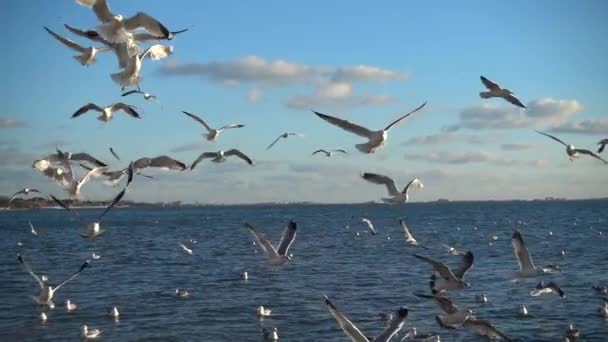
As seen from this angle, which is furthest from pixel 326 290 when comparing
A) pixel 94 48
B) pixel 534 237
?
pixel 534 237

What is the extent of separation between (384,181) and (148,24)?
6.74 m

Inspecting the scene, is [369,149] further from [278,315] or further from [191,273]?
[191,273]

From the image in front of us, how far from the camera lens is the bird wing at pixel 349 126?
Answer: 45.5ft

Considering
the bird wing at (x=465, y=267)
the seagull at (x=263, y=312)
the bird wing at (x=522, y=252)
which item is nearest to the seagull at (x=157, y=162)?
the bird wing at (x=465, y=267)

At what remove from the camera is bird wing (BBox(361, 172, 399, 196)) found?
15960 mm

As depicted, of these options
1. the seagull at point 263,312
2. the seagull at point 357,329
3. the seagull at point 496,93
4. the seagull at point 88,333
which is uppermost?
the seagull at point 496,93

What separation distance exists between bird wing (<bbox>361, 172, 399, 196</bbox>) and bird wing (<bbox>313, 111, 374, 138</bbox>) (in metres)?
1.59

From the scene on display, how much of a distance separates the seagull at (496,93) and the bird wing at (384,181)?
2.69m

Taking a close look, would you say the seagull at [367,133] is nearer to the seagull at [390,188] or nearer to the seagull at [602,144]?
the seagull at [390,188]

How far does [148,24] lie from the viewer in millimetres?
11594

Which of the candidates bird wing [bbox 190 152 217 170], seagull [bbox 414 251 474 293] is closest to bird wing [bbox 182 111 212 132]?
bird wing [bbox 190 152 217 170]

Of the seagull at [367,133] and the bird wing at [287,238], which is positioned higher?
the seagull at [367,133]

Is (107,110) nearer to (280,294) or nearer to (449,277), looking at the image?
(449,277)

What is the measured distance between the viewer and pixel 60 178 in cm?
1562
